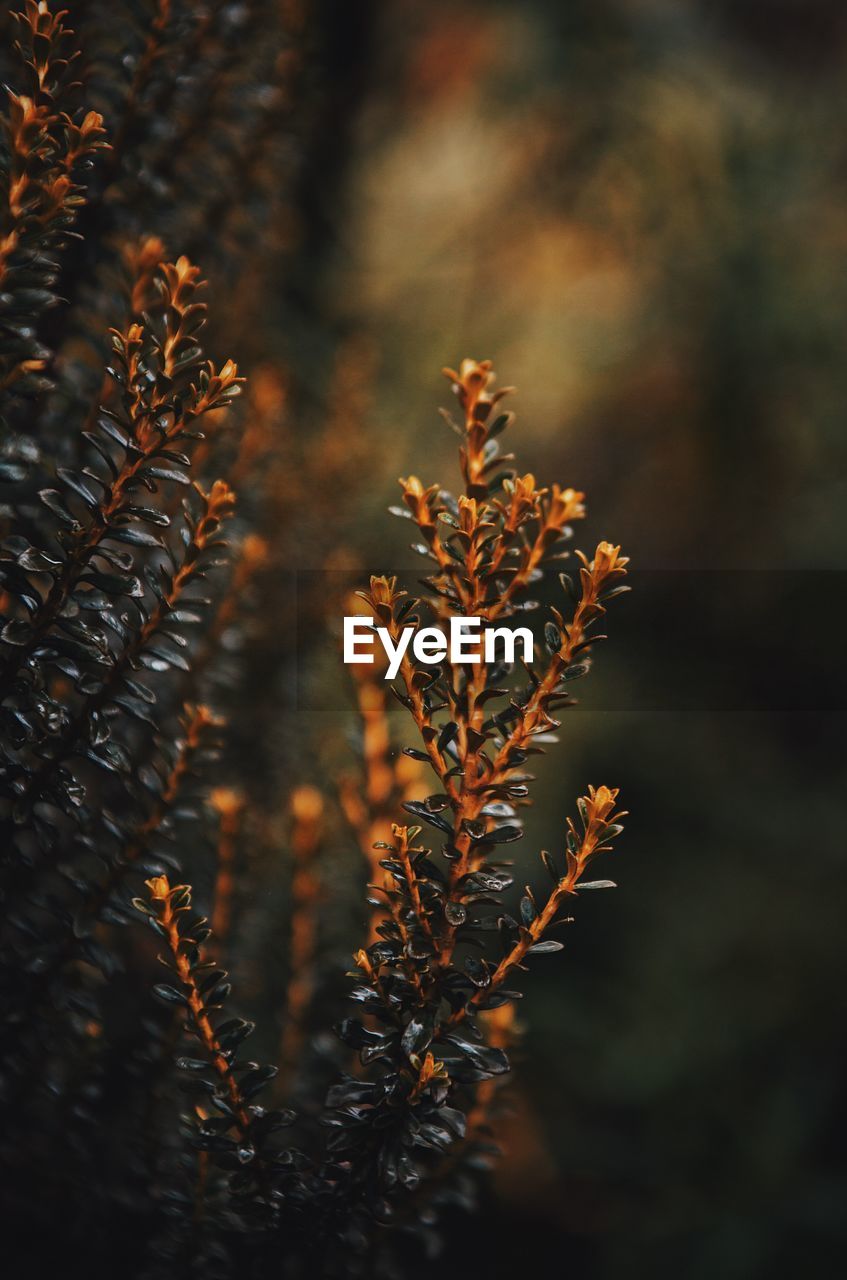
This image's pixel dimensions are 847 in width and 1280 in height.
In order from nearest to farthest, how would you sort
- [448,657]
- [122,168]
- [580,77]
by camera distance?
[448,657] → [122,168] → [580,77]

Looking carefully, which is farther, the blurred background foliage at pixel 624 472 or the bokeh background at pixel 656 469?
the bokeh background at pixel 656 469

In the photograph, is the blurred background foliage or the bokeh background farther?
the bokeh background

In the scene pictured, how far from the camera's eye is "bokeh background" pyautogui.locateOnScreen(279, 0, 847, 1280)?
1533 millimetres

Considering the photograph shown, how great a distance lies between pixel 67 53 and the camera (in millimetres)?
697

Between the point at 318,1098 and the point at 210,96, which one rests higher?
the point at 210,96

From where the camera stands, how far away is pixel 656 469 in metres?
2.72

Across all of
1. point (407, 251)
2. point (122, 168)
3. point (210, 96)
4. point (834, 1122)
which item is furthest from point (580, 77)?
point (834, 1122)

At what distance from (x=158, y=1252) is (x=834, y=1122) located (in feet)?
4.94

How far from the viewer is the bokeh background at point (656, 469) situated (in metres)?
1.53

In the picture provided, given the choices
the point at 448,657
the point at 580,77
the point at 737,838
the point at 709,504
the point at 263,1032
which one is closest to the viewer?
the point at 448,657

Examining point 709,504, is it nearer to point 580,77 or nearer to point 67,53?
point 580,77

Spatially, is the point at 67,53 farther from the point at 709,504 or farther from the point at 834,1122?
the point at 709,504

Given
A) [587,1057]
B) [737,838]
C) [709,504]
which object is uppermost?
[709,504]

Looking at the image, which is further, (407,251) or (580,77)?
(407,251)
